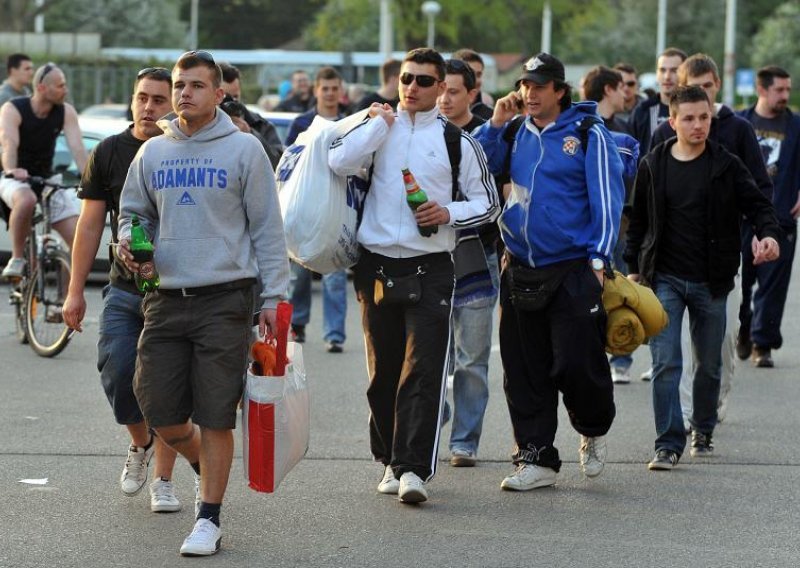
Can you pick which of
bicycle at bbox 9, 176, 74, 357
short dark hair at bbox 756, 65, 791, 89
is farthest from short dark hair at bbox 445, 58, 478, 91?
bicycle at bbox 9, 176, 74, 357

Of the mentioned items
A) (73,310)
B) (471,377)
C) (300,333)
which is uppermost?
(73,310)

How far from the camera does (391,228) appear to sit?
7.07 metres

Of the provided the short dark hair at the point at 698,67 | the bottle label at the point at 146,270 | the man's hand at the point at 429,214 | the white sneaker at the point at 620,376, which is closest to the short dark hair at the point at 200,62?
the bottle label at the point at 146,270

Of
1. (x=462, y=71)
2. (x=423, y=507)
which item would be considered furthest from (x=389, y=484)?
(x=462, y=71)

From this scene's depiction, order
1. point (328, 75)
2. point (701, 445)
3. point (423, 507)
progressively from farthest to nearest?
point (328, 75)
point (701, 445)
point (423, 507)

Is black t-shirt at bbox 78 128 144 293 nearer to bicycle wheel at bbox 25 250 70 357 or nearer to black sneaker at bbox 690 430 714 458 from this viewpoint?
black sneaker at bbox 690 430 714 458

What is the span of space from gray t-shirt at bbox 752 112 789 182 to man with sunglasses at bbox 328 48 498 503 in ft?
17.2

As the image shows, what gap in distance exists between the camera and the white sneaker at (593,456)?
24.9ft

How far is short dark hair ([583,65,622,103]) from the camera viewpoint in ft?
34.0

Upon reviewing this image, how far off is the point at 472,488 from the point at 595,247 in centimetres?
123

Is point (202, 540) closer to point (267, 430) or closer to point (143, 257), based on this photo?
point (267, 430)

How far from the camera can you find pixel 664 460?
792 cm

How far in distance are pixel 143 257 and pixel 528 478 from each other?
87.5 inches

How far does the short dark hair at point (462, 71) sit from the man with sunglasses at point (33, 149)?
405 centimetres
